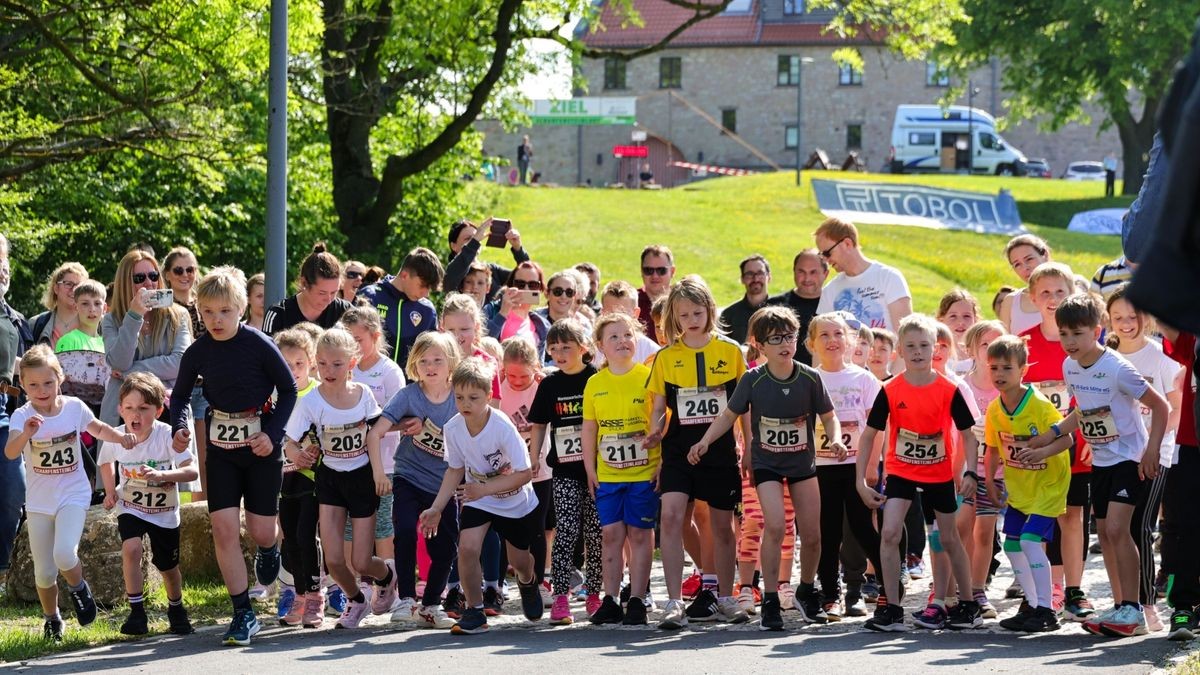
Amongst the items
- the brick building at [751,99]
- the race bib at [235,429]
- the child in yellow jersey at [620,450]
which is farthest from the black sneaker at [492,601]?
the brick building at [751,99]

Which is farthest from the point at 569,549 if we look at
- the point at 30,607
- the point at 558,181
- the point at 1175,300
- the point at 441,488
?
the point at 558,181

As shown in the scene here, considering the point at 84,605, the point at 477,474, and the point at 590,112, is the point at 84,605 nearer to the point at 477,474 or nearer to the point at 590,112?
the point at 477,474

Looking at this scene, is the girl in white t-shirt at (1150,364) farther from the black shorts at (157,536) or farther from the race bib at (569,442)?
the black shorts at (157,536)

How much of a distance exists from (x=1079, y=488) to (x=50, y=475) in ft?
17.9

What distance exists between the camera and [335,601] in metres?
9.59

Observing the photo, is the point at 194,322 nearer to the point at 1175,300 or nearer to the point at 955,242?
the point at 1175,300

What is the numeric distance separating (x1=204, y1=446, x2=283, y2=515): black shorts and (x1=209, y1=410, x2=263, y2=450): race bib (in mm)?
44

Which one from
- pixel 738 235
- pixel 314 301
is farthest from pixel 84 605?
pixel 738 235

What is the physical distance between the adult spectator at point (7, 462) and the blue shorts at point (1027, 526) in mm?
5507

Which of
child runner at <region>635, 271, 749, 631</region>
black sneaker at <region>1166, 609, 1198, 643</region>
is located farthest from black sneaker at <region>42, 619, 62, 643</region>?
black sneaker at <region>1166, 609, 1198, 643</region>

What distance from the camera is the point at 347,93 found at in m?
22.0

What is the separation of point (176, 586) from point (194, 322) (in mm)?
2871

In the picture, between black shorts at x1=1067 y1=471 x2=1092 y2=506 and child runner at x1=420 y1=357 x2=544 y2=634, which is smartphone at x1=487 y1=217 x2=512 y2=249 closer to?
child runner at x1=420 y1=357 x2=544 y2=634

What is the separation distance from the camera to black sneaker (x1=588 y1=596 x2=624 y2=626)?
8984 millimetres
